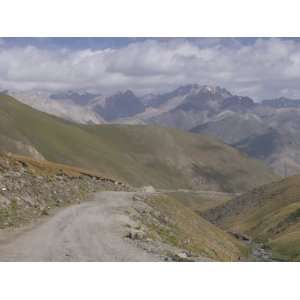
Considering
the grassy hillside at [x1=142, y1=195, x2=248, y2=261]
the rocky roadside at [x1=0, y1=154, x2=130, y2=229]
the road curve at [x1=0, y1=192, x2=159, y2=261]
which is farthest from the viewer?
the rocky roadside at [x1=0, y1=154, x2=130, y2=229]

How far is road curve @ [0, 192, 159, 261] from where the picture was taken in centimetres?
4141

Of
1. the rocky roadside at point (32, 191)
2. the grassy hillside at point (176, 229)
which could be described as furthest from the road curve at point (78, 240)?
the grassy hillside at point (176, 229)

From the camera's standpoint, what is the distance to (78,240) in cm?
4778

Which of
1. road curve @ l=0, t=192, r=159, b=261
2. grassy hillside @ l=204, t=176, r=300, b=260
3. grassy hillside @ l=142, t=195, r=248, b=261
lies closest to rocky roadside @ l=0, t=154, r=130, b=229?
road curve @ l=0, t=192, r=159, b=261

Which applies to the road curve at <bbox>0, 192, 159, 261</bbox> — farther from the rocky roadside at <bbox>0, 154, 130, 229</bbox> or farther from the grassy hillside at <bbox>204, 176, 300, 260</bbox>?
the grassy hillside at <bbox>204, 176, 300, 260</bbox>

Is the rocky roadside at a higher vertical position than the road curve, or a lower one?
higher

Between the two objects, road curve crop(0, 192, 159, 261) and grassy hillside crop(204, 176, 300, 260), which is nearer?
road curve crop(0, 192, 159, 261)

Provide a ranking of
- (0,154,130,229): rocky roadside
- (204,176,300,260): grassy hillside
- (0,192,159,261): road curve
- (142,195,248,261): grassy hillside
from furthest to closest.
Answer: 1. (204,176,300,260): grassy hillside
2. (0,154,130,229): rocky roadside
3. (142,195,248,261): grassy hillside
4. (0,192,159,261): road curve

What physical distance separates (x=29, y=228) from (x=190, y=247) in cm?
1708

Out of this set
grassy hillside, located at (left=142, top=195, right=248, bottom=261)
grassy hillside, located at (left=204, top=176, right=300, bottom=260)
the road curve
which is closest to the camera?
the road curve

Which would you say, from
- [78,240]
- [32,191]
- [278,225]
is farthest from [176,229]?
[278,225]

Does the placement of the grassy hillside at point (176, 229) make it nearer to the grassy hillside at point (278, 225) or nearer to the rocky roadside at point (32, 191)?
the rocky roadside at point (32, 191)

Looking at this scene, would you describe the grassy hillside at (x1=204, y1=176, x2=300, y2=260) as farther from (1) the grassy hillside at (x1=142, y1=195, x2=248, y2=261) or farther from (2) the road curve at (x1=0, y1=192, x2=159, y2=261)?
(2) the road curve at (x1=0, y1=192, x2=159, y2=261)

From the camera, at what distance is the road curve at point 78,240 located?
41406 mm
